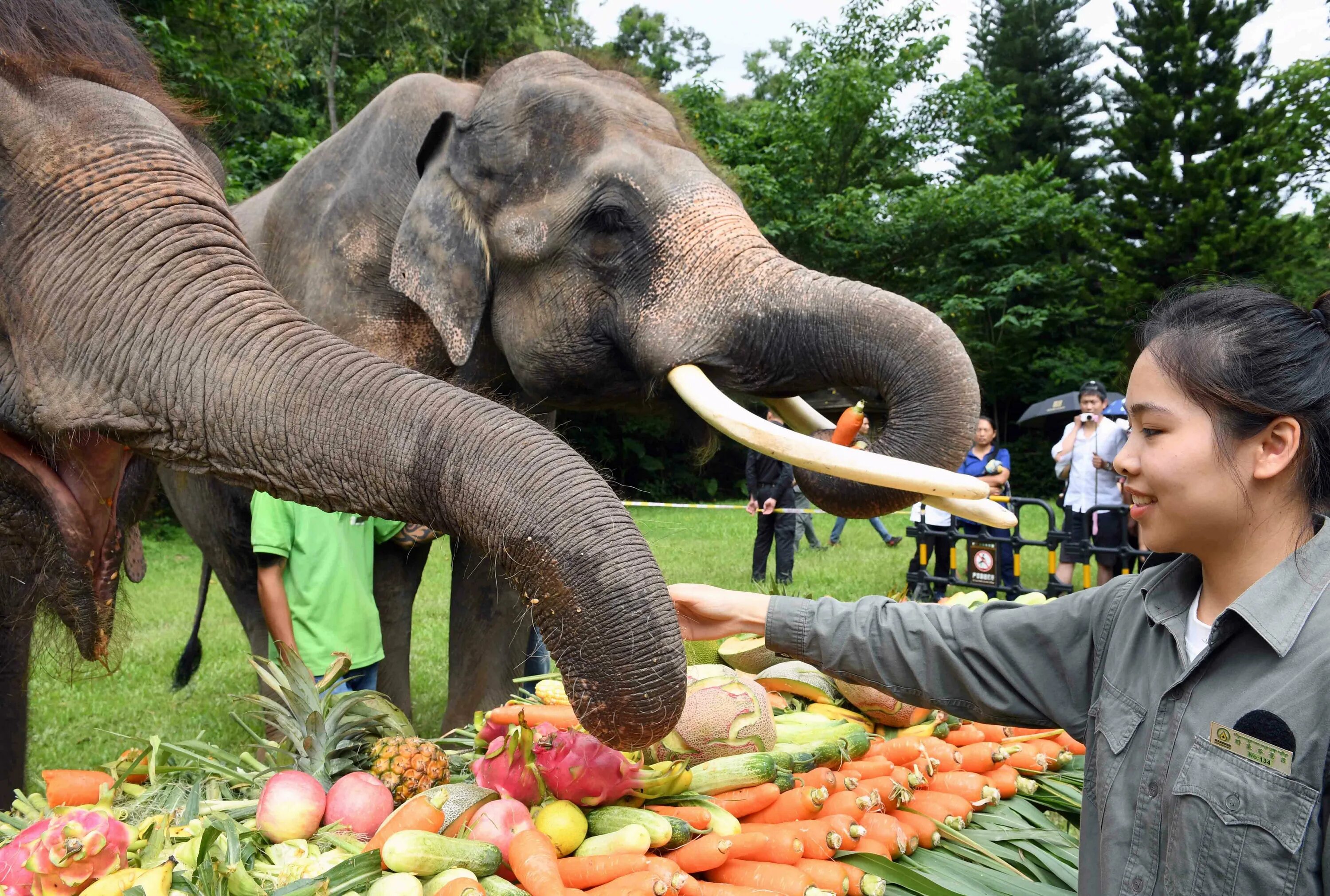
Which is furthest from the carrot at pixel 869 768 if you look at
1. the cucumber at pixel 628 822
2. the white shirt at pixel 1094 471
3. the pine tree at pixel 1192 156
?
the pine tree at pixel 1192 156

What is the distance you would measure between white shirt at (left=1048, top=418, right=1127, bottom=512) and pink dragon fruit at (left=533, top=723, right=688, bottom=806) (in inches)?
280

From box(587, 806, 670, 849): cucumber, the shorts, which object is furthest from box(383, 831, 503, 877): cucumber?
the shorts

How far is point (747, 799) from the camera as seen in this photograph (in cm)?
250

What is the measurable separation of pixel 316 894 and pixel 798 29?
96.8 feet

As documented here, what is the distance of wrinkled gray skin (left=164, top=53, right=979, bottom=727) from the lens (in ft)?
11.4

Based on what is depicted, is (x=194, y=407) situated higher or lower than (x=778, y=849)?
higher

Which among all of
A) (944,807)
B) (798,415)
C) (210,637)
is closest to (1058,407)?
(210,637)

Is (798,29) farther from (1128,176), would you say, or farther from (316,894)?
(316,894)

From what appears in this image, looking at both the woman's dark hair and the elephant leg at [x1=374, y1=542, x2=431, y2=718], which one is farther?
the elephant leg at [x1=374, y1=542, x2=431, y2=718]

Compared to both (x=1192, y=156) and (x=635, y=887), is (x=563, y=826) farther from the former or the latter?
(x=1192, y=156)

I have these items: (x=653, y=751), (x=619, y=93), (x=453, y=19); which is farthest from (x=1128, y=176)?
(x=653, y=751)

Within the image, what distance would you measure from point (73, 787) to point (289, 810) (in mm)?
601

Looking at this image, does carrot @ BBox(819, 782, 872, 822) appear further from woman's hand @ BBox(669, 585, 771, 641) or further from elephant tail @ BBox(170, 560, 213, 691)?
elephant tail @ BBox(170, 560, 213, 691)

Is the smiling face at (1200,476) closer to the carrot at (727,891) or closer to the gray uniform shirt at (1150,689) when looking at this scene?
the gray uniform shirt at (1150,689)
